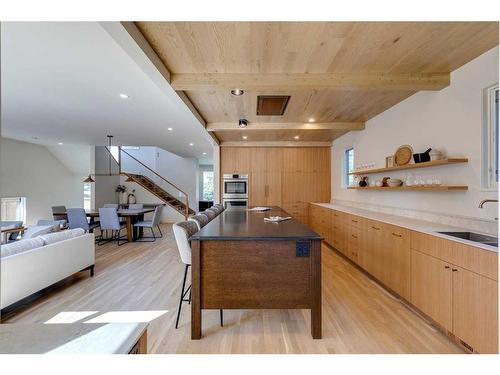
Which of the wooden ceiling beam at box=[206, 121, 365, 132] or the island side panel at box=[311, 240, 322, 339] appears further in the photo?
the wooden ceiling beam at box=[206, 121, 365, 132]

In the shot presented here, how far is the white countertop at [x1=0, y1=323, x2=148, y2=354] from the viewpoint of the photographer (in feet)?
2.57

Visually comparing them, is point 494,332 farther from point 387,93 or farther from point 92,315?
point 92,315

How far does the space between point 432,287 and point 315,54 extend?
240cm

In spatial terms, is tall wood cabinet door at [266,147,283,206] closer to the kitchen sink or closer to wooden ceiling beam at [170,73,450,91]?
wooden ceiling beam at [170,73,450,91]

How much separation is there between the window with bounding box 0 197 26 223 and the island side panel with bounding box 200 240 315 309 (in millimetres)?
7821

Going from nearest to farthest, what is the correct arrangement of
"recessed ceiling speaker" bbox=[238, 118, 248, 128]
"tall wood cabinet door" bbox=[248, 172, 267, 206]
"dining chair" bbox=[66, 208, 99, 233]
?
"recessed ceiling speaker" bbox=[238, 118, 248, 128]
"dining chair" bbox=[66, 208, 99, 233]
"tall wood cabinet door" bbox=[248, 172, 267, 206]

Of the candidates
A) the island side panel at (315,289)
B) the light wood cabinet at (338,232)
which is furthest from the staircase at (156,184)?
the island side panel at (315,289)

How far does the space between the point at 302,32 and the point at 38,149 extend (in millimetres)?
8878

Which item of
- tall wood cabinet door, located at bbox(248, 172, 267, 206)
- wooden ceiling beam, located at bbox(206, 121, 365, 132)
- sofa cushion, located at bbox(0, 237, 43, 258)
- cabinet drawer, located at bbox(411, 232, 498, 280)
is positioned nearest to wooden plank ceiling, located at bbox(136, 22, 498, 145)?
wooden ceiling beam, located at bbox(206, 121, 365, 132)

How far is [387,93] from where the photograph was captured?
3.18 m

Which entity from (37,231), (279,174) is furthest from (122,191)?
(279,174)

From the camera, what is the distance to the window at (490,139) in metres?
2.18

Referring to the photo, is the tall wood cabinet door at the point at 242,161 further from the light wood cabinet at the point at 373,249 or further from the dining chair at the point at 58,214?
the dining chair at the point at 58,214
